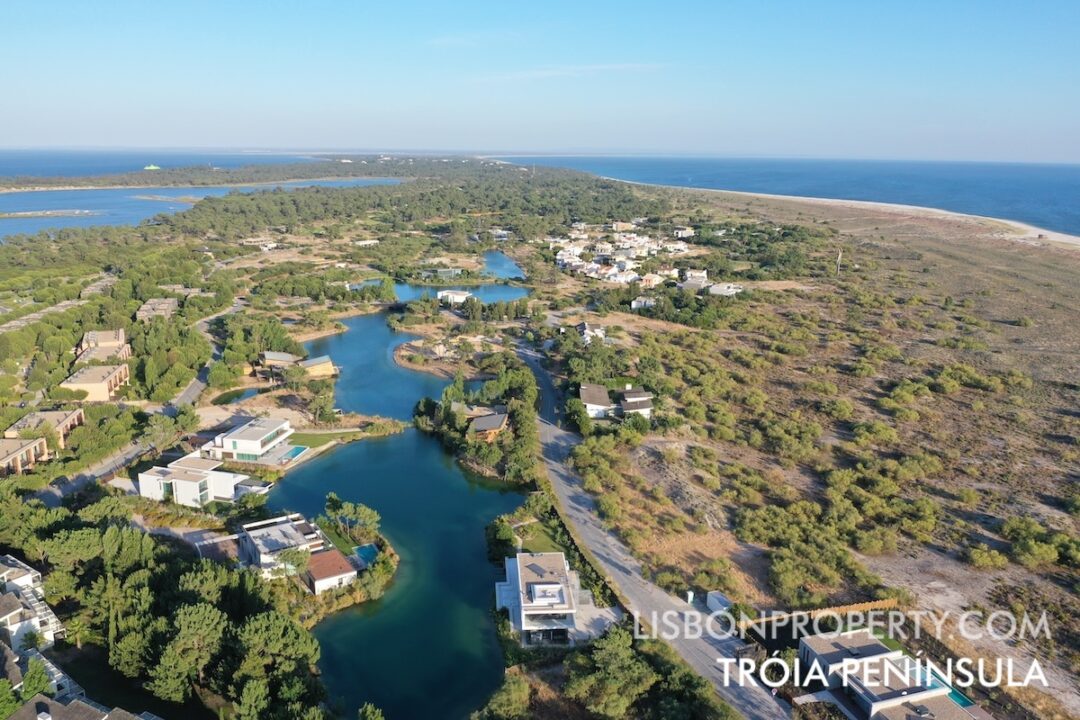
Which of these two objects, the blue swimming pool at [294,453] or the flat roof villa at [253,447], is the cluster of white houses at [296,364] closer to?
the flat roof villa at [253,447]

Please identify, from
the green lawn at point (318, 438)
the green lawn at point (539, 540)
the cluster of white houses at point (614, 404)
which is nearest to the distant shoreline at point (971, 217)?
the cluster of white houses at point (614, 404)

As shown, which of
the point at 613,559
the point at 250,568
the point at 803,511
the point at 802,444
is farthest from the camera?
the point at 802,444

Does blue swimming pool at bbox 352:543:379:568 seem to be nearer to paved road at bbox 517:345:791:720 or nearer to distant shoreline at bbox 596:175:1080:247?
paved road at bbox 517:345:791:720

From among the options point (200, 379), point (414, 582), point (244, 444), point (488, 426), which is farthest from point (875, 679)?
point (200, 379)

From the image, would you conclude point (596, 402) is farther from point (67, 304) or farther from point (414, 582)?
point (67, 304)

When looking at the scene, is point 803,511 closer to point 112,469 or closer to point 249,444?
point 249,444

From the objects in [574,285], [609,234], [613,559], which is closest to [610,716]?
[613,559]
